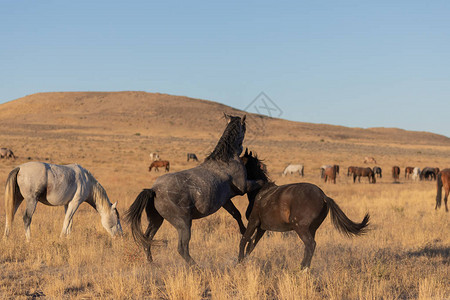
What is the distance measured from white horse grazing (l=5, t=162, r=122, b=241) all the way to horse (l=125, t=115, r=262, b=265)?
3.10 m

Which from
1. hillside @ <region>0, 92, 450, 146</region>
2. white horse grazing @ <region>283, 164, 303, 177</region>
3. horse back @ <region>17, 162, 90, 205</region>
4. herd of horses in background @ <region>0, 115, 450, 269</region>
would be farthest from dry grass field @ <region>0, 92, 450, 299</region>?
hillside @ <region>0, 92, 450, 146</region>

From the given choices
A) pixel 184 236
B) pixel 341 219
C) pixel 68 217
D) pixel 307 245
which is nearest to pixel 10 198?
pixel 68 217

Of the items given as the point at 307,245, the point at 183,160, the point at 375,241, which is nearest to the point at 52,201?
the point at 307,245

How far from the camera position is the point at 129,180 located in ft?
83.5

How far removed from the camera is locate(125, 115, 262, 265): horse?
6938 millimetres

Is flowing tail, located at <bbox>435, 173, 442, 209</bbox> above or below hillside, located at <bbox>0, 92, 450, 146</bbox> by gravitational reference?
below

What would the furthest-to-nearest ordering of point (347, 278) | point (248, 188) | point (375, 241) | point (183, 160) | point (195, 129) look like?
1. point (195, 129)
2. point (183, 160)
3. point (375, 241)
4. point (248, 188)
5. point (347, 278)

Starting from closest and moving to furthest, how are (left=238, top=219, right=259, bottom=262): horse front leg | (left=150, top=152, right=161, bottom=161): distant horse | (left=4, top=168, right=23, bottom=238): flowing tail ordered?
1. (left=238, top=219, right=259, bottom=262): horse front leg
2. (left=4, top=168, right=23, bottom=238): flowing tail
3. (left=150, top=152, right=161, bottom=161): distant horse

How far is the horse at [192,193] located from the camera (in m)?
6.94

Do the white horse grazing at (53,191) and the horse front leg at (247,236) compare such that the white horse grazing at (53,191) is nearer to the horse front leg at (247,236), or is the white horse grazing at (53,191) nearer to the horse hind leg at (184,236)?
the horse hind leg at (184,236)

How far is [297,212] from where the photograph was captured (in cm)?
679

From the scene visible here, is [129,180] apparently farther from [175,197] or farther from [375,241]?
[175,197]

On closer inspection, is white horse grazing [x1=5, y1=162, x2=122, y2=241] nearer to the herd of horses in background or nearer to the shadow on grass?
the herd of horses in background

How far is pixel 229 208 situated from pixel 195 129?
343ft
